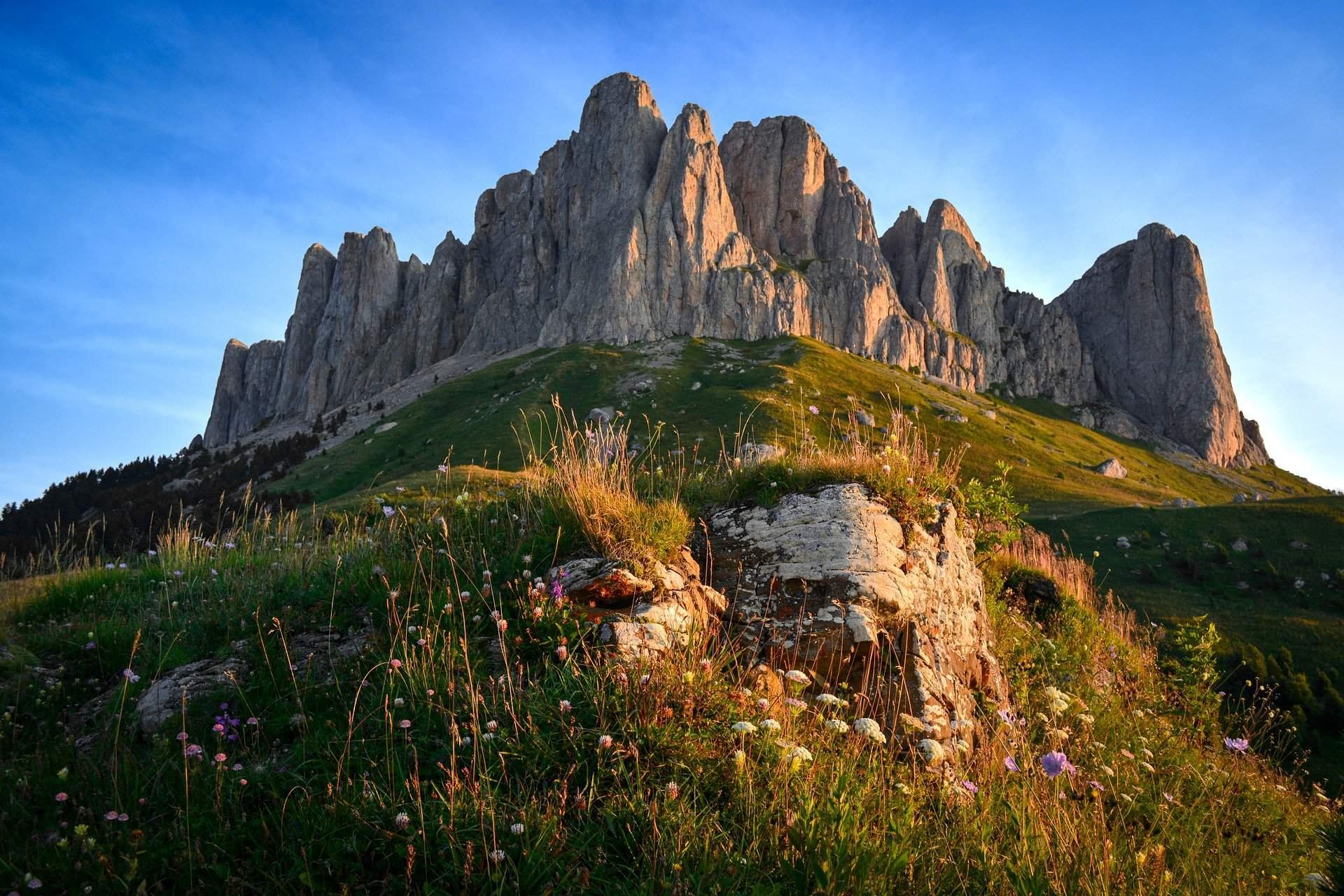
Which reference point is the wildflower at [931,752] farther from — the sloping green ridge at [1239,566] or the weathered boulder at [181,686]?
the sloping green ridge at [1239,566]

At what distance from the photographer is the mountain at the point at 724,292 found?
3782 inches

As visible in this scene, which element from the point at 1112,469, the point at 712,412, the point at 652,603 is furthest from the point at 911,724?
the point at 1112,469

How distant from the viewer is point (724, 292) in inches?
3716

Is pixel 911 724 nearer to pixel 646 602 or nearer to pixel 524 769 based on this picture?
pixel 646 602

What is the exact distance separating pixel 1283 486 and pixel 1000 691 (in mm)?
154085

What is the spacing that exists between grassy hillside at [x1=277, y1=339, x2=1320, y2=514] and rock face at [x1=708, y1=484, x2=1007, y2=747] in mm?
32903

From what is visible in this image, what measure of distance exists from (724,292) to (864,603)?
91665 millimetres

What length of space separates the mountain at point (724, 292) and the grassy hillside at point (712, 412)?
40.9ft

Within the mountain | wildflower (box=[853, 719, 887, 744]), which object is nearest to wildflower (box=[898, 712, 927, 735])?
wildflower (box=[853, 719, 887, 744])

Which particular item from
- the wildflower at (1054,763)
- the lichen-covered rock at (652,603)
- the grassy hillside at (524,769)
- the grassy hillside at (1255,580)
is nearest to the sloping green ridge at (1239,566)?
the grassy hillside at (1255,580)

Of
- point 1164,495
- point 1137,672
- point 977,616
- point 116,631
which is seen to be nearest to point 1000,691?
point 977,616

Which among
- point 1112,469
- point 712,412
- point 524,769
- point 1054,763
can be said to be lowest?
point 524,769

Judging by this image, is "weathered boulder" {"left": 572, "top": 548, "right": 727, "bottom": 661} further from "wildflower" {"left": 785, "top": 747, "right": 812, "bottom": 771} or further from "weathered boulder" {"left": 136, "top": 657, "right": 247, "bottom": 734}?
"weathered boulder" {"left": 136, "top": 657, "right": 247, "bottom": 734}

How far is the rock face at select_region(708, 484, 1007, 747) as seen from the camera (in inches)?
221
